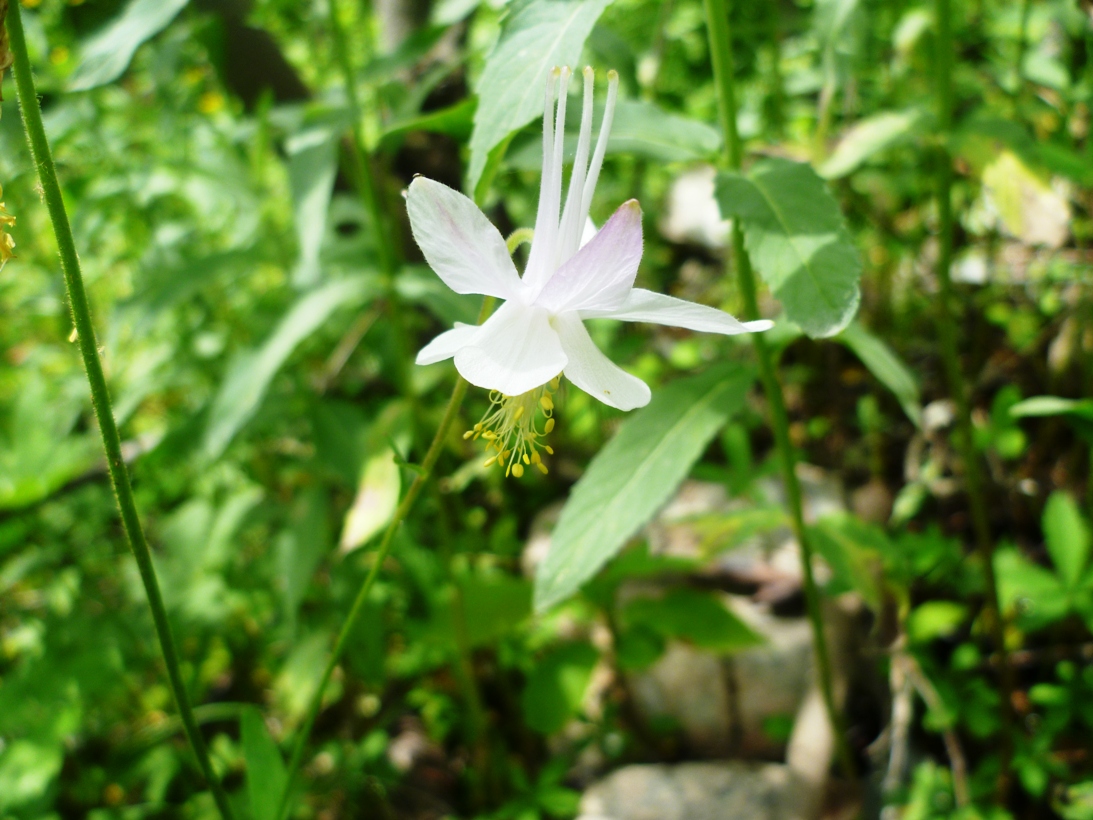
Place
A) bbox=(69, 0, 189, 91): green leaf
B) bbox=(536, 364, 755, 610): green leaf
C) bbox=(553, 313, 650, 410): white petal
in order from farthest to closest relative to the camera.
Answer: bbox=(69, 0, 189, 91): green leaf < bbox=(536, 364, 755, 610): green leaf < bbox=(553, 313, 650, 410): white petal

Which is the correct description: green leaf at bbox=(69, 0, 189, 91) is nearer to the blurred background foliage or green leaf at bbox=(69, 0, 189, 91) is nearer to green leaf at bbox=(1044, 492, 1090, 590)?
the blurred background foliage

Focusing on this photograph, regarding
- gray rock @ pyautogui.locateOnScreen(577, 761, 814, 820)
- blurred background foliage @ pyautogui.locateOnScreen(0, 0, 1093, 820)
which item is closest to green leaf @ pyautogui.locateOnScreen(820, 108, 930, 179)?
blurred background foliage @ pyautogui.locateOnScreen(0, 0, 1093, 820)

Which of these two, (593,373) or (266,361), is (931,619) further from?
(266,361)

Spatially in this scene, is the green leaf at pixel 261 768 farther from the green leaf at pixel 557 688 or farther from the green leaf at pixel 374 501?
the green leaf at pixel 557 688

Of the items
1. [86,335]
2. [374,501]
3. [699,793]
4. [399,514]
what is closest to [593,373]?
[399,514]

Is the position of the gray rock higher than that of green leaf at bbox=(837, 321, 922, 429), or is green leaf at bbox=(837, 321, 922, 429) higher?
green leaf at bbox=(837, 321, 922, 429)

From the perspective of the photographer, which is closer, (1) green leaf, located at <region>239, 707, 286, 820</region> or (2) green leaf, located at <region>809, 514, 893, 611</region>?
(1) green leaf, located at <region>239, 707, 286, 820</region>

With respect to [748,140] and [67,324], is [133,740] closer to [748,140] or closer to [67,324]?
[67,324]
